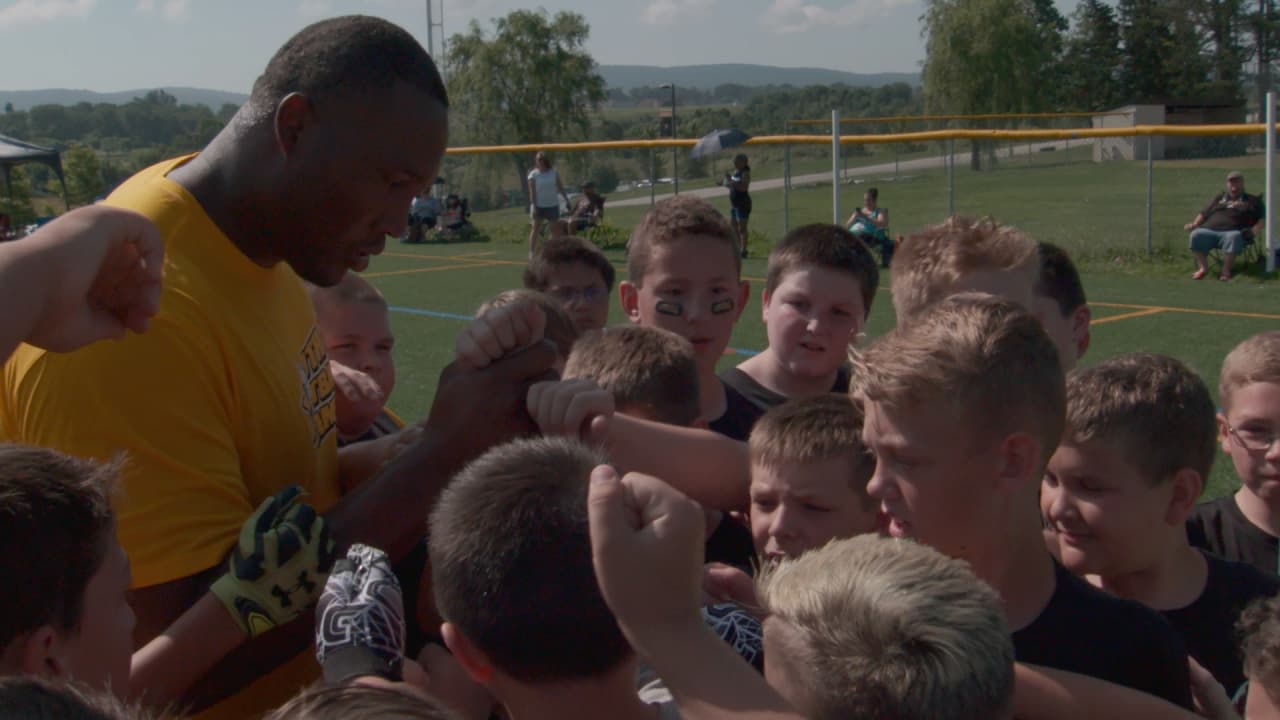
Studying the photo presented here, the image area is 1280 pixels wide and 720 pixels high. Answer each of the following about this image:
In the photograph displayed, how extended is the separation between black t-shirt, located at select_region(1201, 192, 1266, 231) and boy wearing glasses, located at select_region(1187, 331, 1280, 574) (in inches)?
566

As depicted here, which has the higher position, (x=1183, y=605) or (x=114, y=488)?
(x=114, y=488)

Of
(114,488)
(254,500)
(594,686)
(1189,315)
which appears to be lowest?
(1189,315)

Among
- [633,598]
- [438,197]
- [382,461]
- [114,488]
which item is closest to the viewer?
[633,598]

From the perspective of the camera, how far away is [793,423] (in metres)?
2.71

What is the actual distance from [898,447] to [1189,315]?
11.5 metres

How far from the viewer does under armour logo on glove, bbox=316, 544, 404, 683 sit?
5.77 feet

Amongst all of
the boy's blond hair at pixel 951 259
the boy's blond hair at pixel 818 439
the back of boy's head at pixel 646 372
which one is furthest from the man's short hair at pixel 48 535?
the boy's blond hair at pixel 951 259

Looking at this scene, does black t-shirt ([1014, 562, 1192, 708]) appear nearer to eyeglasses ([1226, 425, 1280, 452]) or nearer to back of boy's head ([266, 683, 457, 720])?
eyeglasses ([1226, 425, 1280, 452])

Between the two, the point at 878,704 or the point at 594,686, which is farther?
the point at 594,686

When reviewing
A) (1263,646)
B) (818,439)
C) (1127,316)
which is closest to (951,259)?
(818,439)

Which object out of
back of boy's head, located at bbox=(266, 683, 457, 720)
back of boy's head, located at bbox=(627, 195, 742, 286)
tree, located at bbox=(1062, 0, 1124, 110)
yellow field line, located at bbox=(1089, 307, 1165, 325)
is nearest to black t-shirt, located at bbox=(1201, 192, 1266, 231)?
yellow field line, located at bbox=(1089, 307, 1165, 325)

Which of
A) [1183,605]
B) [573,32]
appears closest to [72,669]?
[1183,605]

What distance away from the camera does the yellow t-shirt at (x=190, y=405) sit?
1.94 metres

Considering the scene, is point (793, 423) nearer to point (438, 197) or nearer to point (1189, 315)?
point (1189, 315)
